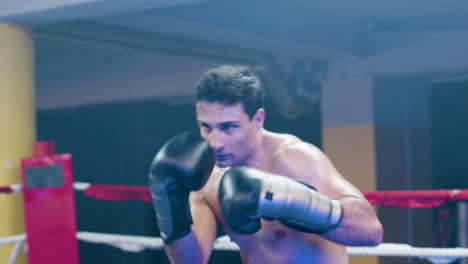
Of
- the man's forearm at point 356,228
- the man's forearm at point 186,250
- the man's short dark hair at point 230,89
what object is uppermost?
the man's short dark hair at point 230,89

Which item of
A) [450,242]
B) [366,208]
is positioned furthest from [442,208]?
[366,208]

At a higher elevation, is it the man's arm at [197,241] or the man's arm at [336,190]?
the man's arm at [336,190]

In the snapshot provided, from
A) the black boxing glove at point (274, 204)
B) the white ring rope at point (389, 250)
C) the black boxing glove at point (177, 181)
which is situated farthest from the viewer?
the white ring rope at point (389, 250)

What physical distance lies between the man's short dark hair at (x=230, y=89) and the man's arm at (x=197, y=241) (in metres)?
0.30

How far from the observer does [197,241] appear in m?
1.65

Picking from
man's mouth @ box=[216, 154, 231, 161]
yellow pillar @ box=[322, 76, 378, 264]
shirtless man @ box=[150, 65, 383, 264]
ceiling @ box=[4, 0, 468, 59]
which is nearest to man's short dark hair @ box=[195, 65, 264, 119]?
shirtless man @ box=[150, 65, 383, 264]

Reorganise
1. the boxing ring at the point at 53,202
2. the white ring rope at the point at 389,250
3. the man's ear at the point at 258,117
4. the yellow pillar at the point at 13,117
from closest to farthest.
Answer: the man's ear at the point at 258,117 → the white ring rope at the point at 389,250 → the boxing ring at the point at 53,202 → the yellow pillar at the point at 13,117

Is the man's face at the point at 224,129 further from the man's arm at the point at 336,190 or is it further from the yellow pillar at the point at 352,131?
the yellow pillar at the point at 352,131

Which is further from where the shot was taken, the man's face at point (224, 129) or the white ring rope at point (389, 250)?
the white ring rope at point (389, 250)

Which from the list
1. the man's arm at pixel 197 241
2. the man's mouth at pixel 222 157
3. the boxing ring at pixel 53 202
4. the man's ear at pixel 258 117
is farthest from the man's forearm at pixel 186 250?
the boxing ring at pixel 53 202

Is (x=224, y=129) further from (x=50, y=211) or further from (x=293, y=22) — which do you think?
(x=293, y=22)

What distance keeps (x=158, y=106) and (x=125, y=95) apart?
0.34 metres

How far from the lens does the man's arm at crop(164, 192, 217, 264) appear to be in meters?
1.62

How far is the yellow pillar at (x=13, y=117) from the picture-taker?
10.3 ft
